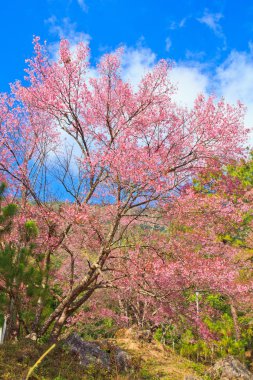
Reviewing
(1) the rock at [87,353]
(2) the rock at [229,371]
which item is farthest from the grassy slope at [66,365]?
(2) the rock at [229,371]

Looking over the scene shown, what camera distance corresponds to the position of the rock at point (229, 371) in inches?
367

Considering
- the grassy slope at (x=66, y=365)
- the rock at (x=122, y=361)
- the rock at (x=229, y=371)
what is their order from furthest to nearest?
the rock at (x=229, y=371) → the rock at (x=122, y=361) → the grassy slope at (x=66, y=365)

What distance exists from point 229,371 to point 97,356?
3.69m

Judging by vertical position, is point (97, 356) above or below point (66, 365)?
above

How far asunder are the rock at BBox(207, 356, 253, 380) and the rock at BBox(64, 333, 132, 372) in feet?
8.01

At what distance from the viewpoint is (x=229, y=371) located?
950 centimetres

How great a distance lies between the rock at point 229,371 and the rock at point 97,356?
244cm

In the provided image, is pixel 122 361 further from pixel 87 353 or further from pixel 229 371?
pixel 229 371

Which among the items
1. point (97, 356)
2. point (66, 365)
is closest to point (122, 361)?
point (97, 356)

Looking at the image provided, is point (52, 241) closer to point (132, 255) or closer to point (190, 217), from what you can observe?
point (132, 255)

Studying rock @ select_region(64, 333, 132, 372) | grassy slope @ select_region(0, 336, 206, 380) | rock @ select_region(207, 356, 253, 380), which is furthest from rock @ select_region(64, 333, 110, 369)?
rock @ select_region(207, 356, 253, 380)

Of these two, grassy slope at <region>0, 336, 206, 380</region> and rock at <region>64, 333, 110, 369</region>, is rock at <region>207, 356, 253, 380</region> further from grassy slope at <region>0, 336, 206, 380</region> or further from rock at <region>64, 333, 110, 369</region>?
rock at <region>64, 333, 110, 369</region>

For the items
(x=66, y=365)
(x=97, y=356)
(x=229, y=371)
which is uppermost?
(x=97, y=356)

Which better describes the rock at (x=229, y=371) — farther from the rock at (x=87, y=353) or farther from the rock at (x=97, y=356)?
the rock at (x=87, y=353)
